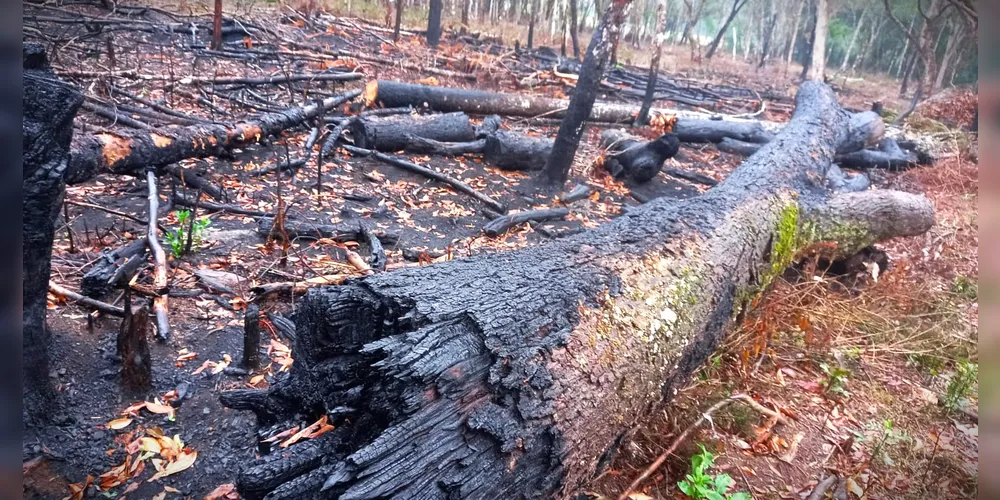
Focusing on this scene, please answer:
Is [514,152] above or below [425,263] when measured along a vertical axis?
above

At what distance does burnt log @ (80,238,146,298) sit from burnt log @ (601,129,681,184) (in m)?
6.34

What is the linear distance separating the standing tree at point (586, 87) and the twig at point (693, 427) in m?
4.40

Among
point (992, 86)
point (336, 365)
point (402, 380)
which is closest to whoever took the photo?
point (992, 86)

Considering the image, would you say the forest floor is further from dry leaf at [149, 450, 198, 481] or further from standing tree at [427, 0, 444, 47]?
standing tree at [427, 0, 444, 47]

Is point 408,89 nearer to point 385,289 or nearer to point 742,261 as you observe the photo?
point 742,261

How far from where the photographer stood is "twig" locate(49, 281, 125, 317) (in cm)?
359

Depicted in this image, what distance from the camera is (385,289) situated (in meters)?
2.25

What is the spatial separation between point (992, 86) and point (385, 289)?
2035 millimetres

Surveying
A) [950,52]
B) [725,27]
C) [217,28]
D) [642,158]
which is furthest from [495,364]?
[950,52]

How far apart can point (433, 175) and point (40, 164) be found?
5.19 meters

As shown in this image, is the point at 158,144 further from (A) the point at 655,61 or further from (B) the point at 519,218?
(A) the point at 655,61

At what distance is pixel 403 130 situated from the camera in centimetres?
805

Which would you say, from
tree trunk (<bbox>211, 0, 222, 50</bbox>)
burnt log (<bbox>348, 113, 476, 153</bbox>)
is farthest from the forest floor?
tree trunk (<bbox>211, 0, 222, 50</bbox>)

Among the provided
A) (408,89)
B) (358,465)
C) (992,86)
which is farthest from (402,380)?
(408,89)
